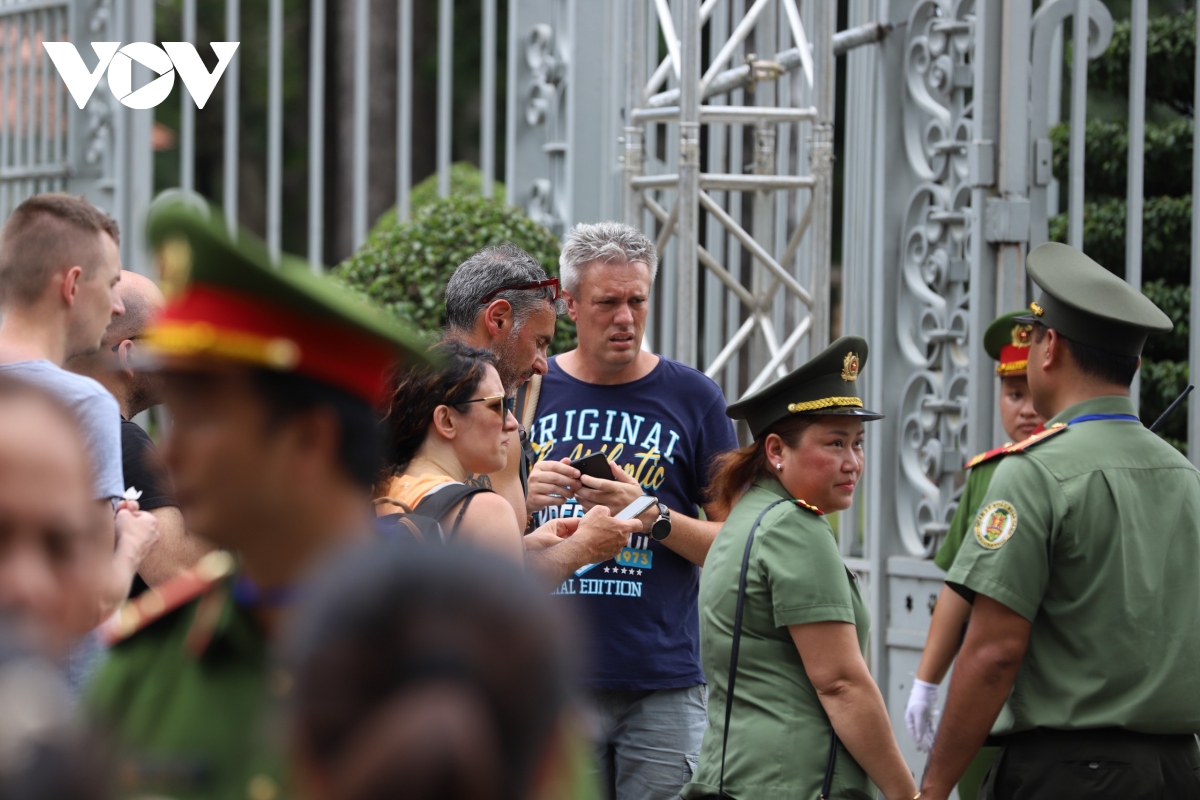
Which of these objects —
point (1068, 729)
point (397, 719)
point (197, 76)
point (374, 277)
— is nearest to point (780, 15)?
point (374, 277)

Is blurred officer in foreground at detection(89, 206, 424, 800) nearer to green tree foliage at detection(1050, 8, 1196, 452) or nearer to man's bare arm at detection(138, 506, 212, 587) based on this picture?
man's bare arm at detection(138, 506, 212, 587)

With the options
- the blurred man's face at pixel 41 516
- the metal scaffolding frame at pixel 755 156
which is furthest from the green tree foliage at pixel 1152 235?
the blurred man's face at pixel 41 516

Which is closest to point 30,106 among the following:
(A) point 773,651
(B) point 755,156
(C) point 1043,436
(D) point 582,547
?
(B) point 755,156

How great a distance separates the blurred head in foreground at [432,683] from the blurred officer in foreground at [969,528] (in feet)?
7.47

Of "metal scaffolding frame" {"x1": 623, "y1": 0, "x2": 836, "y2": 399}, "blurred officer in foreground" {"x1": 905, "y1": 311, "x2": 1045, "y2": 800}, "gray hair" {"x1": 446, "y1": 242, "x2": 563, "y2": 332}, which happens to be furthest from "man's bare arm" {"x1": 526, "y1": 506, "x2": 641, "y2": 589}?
"metal scaffolding frame" {"x1": 623, "y1": 0, "x2": 836, "y2": 399}

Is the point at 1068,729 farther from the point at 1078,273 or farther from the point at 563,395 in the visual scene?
the point at 563,395

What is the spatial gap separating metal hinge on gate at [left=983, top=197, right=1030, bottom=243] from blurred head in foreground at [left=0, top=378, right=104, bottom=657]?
3.67 meters

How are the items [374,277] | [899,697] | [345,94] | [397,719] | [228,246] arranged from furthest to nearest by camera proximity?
[345,94] → [374,277] → [899,697] → [228,246] → [397,719]

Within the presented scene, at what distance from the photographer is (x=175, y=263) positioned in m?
1.26

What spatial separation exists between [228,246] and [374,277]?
182 inches

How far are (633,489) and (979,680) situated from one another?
2.98 feet

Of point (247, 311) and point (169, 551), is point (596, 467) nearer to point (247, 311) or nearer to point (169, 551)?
point (169, 551)

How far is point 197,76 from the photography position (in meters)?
6.62

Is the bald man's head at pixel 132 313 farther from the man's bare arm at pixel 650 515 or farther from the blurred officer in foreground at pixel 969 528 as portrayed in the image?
the blurred officer in foreground at pixel 969 528
